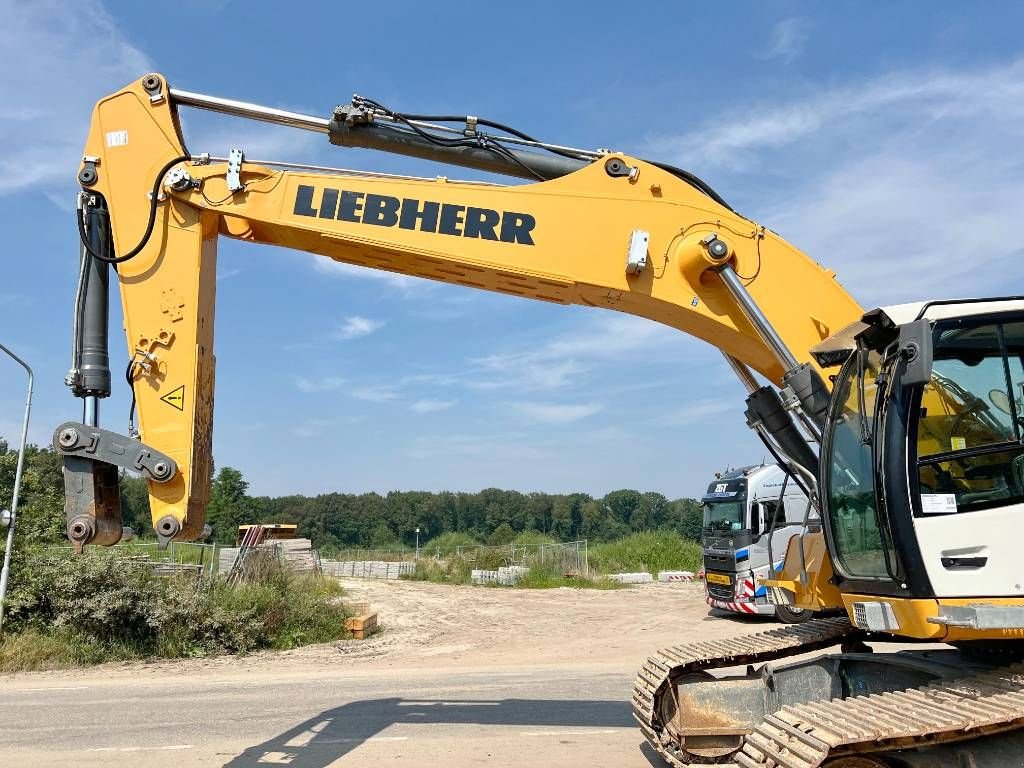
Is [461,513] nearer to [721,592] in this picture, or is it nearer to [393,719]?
[721,592]

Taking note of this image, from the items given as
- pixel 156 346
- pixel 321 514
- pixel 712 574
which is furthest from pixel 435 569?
pixel 321 514

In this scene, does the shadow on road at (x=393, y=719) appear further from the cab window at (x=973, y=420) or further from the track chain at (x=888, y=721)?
the cab window at (x=973, y=420)

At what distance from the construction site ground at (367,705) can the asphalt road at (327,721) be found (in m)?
0.02

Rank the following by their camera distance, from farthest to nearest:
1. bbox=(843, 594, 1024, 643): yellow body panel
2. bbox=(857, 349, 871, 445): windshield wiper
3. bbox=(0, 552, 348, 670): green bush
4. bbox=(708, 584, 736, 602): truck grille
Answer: bbox=(708, 584, 736, 602): truck grille → bbox=(0, 552, 348, 670): green bush → bbox=(857, 349, 871, 445): windshield wiper → bbox=(843, 594, 1024, 643): yellow body panel

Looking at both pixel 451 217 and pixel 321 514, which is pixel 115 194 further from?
pixel 321 514

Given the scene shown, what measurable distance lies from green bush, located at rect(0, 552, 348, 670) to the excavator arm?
9.71m

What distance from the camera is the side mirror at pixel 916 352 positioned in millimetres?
4750

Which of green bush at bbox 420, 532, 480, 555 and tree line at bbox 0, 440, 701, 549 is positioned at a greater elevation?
tree line at bbox 0, 440, 701, 549

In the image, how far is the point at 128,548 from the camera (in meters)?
16.2

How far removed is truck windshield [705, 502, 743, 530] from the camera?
20.0 m

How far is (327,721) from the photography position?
8.93 m

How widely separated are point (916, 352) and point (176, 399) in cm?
472

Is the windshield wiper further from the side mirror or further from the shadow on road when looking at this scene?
the shadow on road

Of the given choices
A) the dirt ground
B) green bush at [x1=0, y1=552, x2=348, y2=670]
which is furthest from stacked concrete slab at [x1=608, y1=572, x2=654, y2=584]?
green bush at [x1=0, y1=552, x2=348, y2=670]
